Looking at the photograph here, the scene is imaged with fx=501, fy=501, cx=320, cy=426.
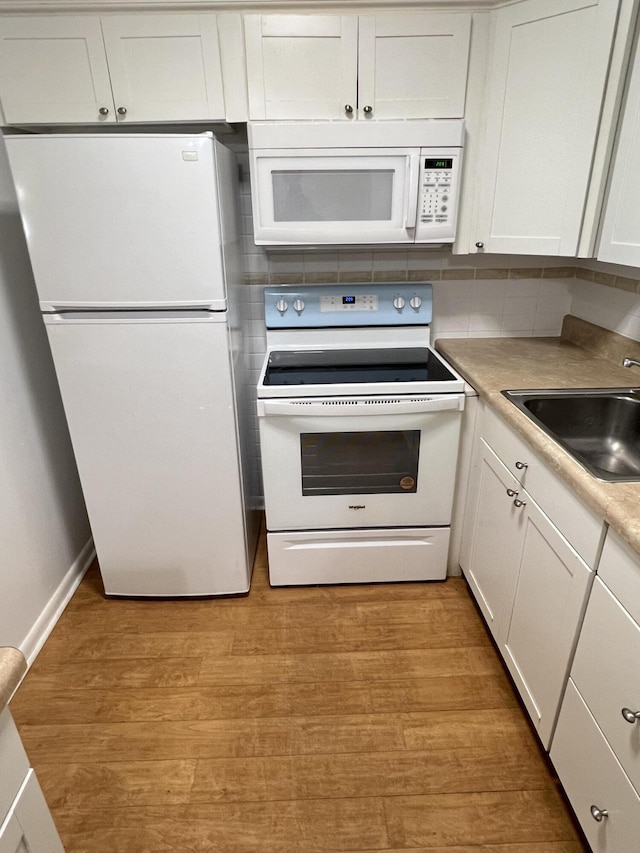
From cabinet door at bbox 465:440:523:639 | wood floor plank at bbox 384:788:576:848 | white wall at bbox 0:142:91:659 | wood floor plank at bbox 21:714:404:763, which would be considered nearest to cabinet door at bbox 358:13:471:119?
cabinet door at bbox 465:440:523:639

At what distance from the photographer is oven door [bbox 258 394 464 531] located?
1.83m

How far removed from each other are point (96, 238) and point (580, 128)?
1530 millimetres

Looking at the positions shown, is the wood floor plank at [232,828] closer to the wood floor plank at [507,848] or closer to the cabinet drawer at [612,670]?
the wood floor plank at [507,848]

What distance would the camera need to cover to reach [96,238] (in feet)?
5.12

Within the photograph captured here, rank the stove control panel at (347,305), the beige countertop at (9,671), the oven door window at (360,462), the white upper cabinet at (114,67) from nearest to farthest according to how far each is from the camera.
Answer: the beige countertop at (9,671) < the white upper cabinet at (114,67) < the oven door window at (360,462) < the stove control panel at (347,305)

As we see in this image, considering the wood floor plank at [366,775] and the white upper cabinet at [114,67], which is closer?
the wood floor plank at [366,775]

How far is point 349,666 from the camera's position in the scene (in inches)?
69.8

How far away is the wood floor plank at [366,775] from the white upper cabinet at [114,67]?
81.3 inches

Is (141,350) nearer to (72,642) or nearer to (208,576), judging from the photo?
(208,576)

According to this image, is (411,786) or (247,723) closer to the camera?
(411,786)

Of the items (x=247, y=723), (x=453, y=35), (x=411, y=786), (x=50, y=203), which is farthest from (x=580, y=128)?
(x=247, y=723)

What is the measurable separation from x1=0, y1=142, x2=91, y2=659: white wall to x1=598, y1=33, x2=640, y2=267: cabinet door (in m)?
2.00

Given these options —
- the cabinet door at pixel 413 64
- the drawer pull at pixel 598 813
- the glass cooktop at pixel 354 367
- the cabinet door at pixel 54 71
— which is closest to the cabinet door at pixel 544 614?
the drawer pull at pixel 598 813

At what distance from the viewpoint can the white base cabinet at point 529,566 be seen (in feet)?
3.97
